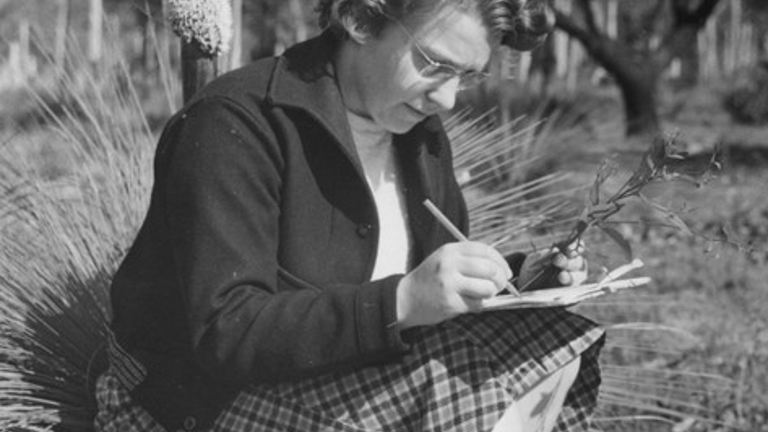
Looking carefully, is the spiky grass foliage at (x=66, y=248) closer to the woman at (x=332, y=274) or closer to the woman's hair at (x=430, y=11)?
the woman at (x=332, y=274)

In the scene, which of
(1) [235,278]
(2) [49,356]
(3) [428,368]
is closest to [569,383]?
(3) [428,368]

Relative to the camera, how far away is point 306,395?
1.60 meters

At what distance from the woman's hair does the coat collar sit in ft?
0.14

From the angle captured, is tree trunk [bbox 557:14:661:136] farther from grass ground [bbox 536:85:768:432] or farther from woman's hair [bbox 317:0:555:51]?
woman's hair [bbox 317:0:555:51]

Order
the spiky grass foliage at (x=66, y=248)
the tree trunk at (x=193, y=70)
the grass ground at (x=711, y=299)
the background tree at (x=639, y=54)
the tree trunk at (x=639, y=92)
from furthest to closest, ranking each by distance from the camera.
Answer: the tree trunk at (x=639, y=92) < the background tree at (x=639, y=54) < the grass ground at (x=711, y=299) < the tree trunk at (x=193, y=70) < the spiky grass foliage at (x=66, y=248)

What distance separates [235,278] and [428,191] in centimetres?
45

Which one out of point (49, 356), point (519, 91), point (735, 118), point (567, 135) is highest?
point (49, 356)

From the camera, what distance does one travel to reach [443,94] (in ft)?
5.50

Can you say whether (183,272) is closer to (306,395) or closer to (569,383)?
(306,395)

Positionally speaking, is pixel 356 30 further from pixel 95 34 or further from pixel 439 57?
pixel 95 34

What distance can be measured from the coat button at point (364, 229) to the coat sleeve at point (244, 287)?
0.14 m

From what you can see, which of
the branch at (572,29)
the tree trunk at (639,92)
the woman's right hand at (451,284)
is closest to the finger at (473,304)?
the woman's right hand at (451,284)

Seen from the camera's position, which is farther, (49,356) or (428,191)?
(49,356)

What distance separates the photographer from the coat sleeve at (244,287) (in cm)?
153
